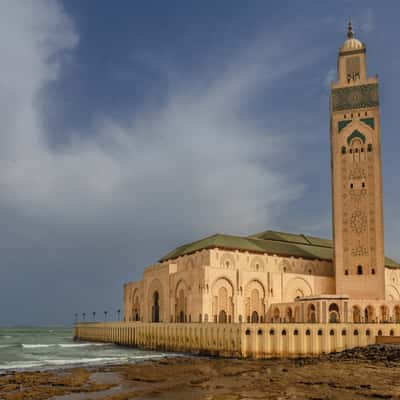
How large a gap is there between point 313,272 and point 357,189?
13010 mm

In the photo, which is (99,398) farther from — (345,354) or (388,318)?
(388,318)

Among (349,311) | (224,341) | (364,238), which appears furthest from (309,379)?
(364,238)

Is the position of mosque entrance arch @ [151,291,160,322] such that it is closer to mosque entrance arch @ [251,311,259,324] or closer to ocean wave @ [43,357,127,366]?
mosque entrance arch @ [251,311,259,324]

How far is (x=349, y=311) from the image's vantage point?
53969 millimetres

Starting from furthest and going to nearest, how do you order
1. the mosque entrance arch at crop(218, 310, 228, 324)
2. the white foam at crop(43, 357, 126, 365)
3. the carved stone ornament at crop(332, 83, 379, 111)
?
the carved stone ornament at crop(332, 83, 379, 111), the mosque entrance arch at crop(218, 310, 228, 324), the white foam at crop(43, 357, 126, 365)

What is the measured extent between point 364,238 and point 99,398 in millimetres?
40248

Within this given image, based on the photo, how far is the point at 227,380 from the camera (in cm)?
3033

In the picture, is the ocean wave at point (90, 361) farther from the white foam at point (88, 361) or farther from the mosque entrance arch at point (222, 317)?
the mosque entrance arch at point (222, 317)

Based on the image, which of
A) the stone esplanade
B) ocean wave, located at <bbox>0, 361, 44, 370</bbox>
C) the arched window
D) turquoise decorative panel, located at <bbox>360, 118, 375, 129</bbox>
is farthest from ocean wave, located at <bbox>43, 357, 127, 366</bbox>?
turquoise decorative panel, located at <bbox>360, 118, 375, 129</bbox>

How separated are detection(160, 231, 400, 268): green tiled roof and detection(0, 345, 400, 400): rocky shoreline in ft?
83.4

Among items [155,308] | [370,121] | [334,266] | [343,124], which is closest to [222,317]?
[155,308]

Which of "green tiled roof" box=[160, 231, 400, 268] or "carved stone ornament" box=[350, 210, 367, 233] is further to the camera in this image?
"green tiled roof" box=[160, 231, 400, 268]

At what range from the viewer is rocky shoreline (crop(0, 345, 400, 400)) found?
1023 inches

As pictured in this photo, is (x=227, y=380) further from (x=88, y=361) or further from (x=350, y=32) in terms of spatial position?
(x=350, y=32)
